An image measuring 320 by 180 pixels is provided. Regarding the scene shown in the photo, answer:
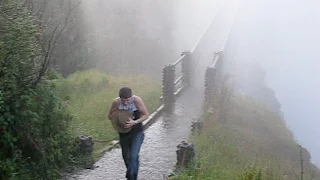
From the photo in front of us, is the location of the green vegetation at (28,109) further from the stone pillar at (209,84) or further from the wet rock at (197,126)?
the stone pillar at (209,84)

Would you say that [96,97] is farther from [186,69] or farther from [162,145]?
[162,145]

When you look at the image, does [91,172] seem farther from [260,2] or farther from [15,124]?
[260,2]

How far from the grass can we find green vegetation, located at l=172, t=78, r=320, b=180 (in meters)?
2.23

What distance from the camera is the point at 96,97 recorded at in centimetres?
1683

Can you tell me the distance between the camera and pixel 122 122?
8.11m

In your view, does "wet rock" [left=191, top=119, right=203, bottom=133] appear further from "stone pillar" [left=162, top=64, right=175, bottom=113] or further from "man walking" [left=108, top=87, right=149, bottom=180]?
"man walking" [left=108, top=87, right=149, bottom=180]

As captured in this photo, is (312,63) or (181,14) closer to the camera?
(181,14)

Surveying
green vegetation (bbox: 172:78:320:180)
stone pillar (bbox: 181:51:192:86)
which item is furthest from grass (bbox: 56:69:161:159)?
green vegetation (bbox: 172:78:320:180)

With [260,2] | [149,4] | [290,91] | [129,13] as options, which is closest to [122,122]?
[129,13]

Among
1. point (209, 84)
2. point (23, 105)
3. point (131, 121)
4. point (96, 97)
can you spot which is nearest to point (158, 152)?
point (131, 121)

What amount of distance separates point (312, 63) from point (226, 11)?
82.2 feet

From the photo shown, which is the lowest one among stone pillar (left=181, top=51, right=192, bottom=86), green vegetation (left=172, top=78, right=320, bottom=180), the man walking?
green vegetation (left=172, top=78, right=320, bottom=180)

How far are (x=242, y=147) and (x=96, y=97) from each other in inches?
207

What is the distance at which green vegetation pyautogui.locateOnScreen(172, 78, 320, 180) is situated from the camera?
9465 mm
